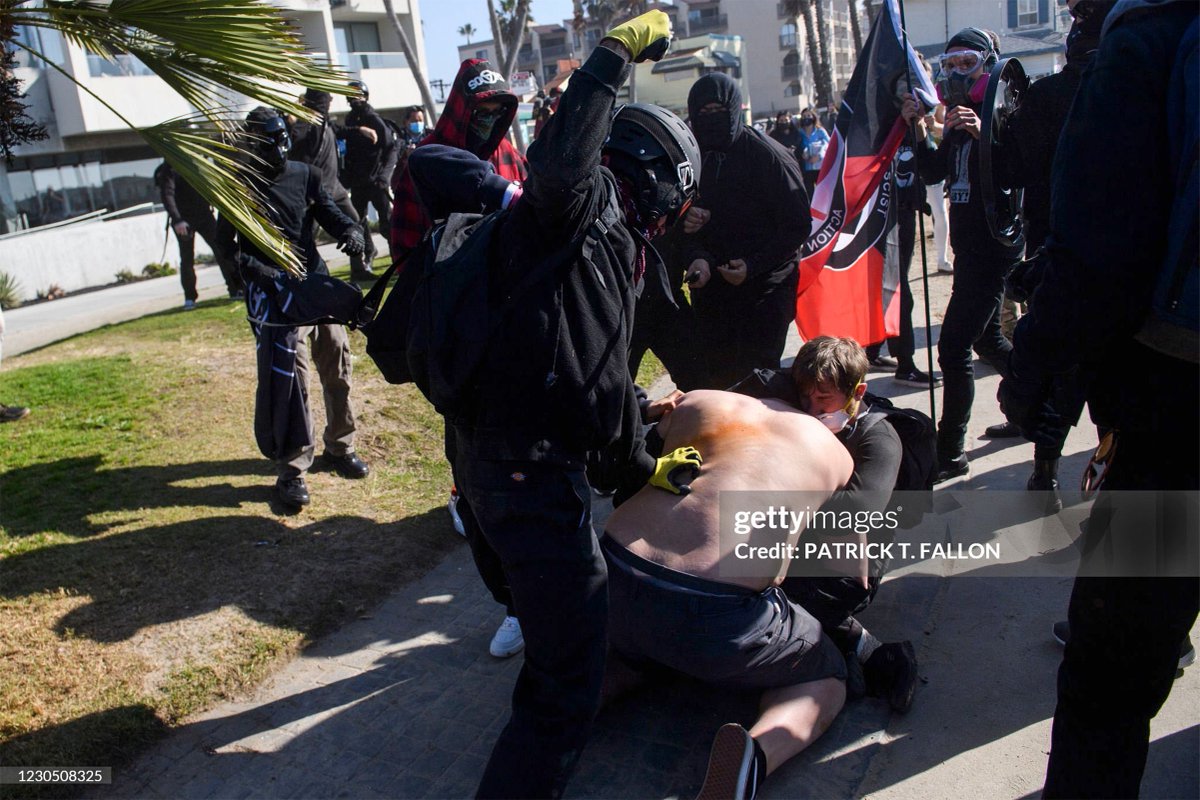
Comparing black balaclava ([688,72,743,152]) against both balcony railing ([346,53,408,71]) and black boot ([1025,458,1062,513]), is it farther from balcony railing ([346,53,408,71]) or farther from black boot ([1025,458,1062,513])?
balcony railing ([346,53,408,71])

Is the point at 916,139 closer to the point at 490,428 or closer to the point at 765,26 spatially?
the point at 490,428

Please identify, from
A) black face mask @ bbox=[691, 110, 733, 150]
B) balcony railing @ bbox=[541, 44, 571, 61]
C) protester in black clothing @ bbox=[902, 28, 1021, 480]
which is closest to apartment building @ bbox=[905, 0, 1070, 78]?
protester in black clothing @ bbox=[902, 28, 1021, 480]

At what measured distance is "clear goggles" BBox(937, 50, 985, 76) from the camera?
4832mm

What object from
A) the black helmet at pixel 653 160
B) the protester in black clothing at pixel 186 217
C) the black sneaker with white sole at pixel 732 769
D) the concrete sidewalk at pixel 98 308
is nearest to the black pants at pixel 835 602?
the black sneaker with white sole at pixel 732 769

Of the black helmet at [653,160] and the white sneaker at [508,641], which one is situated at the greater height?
the black helmet at [653,160]

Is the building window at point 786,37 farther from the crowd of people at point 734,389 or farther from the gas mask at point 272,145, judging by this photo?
the crowd of people at point 734,389

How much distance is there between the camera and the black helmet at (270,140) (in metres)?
4.52

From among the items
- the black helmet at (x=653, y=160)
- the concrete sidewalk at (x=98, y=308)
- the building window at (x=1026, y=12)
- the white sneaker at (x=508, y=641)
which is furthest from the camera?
the building window at (x=1026, y=12)

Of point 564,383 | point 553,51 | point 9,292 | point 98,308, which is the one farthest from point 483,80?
point 553,51

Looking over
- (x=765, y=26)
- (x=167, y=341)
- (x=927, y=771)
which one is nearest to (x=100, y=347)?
(x=167, y=341)

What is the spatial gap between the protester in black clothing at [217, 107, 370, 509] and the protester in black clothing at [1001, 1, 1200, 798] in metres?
3.31

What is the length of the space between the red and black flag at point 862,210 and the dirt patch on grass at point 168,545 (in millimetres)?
2271

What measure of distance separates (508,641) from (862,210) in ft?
9.75

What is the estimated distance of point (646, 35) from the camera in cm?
221
